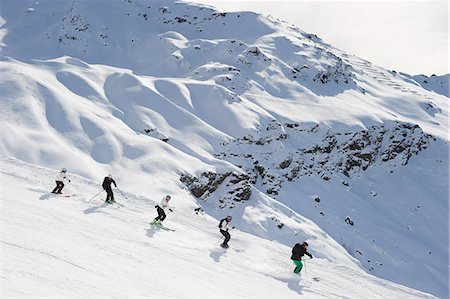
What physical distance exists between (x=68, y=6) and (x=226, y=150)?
166 ft

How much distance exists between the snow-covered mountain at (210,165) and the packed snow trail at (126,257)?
76 millimetres

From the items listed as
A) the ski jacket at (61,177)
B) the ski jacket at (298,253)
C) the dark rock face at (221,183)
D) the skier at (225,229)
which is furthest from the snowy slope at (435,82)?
the ski jacket at (61,177)

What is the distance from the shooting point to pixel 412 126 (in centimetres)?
4653

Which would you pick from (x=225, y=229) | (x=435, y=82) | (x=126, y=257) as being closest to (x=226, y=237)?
(x=225, y=229)

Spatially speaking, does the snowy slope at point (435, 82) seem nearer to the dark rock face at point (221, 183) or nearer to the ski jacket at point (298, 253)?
the dark rock face at point (221, 183)

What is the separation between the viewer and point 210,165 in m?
33.9

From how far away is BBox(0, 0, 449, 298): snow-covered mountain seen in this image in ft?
42.9

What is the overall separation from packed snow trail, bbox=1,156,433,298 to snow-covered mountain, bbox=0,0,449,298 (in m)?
0.08

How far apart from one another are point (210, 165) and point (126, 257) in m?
21.7

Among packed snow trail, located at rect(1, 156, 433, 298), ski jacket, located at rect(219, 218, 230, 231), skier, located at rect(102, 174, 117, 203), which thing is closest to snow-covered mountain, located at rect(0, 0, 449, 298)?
packed snow trail, located at rect(1, 156, 433, 298)

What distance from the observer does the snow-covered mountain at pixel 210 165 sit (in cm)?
1309

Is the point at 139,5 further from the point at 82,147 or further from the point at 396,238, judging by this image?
the point at 396,238

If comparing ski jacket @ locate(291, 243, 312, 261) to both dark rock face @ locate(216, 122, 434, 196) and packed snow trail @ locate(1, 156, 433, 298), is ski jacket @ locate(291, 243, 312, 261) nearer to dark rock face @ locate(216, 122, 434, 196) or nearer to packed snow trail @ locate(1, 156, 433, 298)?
packed snow trail @ locate(1, 156, 433, 298)

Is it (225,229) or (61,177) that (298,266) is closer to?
(225,229)
